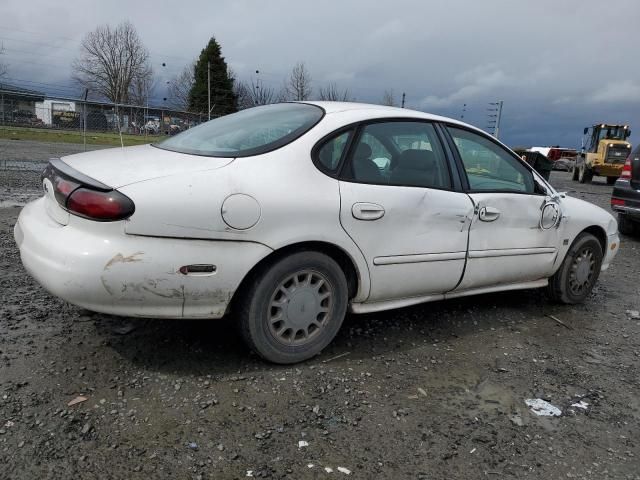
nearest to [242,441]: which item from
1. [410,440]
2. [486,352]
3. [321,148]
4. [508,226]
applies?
[410,440]

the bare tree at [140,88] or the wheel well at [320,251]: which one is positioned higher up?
the bare tree at [140,88]

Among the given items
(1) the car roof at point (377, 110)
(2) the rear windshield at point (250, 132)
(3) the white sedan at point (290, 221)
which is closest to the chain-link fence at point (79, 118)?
(2) the rear windshield at point (250, 132)

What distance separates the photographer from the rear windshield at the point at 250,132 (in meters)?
3.01

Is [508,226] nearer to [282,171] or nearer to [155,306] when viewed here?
[282,171]

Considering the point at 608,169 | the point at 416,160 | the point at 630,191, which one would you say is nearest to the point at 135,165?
the point at 416,160

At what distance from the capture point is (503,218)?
3803mm

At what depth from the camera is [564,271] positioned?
446 centimetres

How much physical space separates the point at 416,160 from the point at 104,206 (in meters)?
1.98

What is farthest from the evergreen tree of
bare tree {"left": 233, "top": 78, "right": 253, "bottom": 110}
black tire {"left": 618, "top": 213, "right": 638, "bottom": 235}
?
black tire {"left": 618, "top": 213, "right": 638, "bottom": 235}

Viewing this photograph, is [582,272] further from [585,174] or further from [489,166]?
[585,174]

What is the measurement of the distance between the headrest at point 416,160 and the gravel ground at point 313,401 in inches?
46.5

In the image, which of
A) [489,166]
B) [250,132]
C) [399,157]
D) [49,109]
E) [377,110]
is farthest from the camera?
[49,109]

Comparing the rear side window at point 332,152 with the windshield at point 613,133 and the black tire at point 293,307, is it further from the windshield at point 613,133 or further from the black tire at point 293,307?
the windshield at point 613,133

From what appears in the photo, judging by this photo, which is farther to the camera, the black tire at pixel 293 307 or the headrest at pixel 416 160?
the headrest at pixel 416 160
